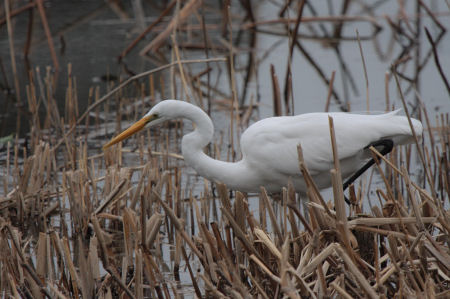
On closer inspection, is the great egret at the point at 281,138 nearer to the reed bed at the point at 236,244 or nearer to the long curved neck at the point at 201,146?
the long curved neck at the point at 201,146

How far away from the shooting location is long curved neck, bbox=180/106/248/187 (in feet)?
13.4

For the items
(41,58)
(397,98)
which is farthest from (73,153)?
(41,58)

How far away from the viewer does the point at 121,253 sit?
4.46 meters

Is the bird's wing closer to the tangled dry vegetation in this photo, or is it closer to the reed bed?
the reed bed

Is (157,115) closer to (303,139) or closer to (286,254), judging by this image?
(303,139)

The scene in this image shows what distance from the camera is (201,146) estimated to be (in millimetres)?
4125

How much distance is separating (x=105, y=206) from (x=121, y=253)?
15.0 inches

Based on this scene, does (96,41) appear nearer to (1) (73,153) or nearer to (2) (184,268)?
(1) (73,153)

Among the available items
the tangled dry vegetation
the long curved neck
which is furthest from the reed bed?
the long curved neck

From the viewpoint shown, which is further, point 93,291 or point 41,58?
point 41,58

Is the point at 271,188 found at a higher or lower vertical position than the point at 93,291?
higher

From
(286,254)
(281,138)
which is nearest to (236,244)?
(286,254)

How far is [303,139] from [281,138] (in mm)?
130

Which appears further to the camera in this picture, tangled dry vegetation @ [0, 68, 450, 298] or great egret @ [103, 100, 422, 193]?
great egret @ [103, 100, 422, 193]
